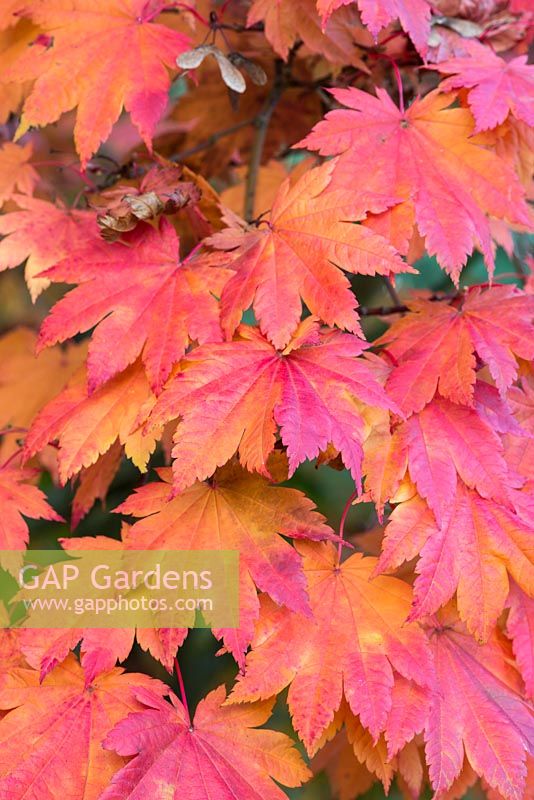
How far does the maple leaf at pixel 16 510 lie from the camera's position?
87cm

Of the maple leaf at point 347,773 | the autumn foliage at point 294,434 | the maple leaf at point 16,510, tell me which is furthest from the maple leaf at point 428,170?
the maple leaf at point 347,773

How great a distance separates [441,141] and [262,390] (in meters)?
0.38

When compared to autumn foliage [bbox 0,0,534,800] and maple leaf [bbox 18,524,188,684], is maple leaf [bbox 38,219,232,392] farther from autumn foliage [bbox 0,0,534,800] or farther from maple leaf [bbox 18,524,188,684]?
maple leaf [bbox 18,524,188,684]

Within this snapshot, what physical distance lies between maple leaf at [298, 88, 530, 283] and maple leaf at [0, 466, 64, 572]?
49 cm

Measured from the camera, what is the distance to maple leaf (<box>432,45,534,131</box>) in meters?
0.89

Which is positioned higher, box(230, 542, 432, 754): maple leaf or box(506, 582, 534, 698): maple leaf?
box(230, 542, 432, 754): maple leaf

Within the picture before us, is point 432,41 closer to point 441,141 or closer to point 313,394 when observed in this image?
point 441,141

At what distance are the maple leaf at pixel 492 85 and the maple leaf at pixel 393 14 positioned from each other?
0.04 m

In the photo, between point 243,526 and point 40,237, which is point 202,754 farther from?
point 40,237

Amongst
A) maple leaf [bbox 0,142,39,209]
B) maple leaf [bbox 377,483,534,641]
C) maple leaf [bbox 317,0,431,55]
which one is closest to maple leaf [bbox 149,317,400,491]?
maple leaf [bbox 377,483,534,641]

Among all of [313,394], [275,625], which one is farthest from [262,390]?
[275,625]

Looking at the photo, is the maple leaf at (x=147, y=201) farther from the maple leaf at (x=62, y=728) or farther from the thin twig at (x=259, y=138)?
the maple leaf at (x=62, y=728)

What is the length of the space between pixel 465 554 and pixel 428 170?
16.7 inches

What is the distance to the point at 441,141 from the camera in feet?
3.00
